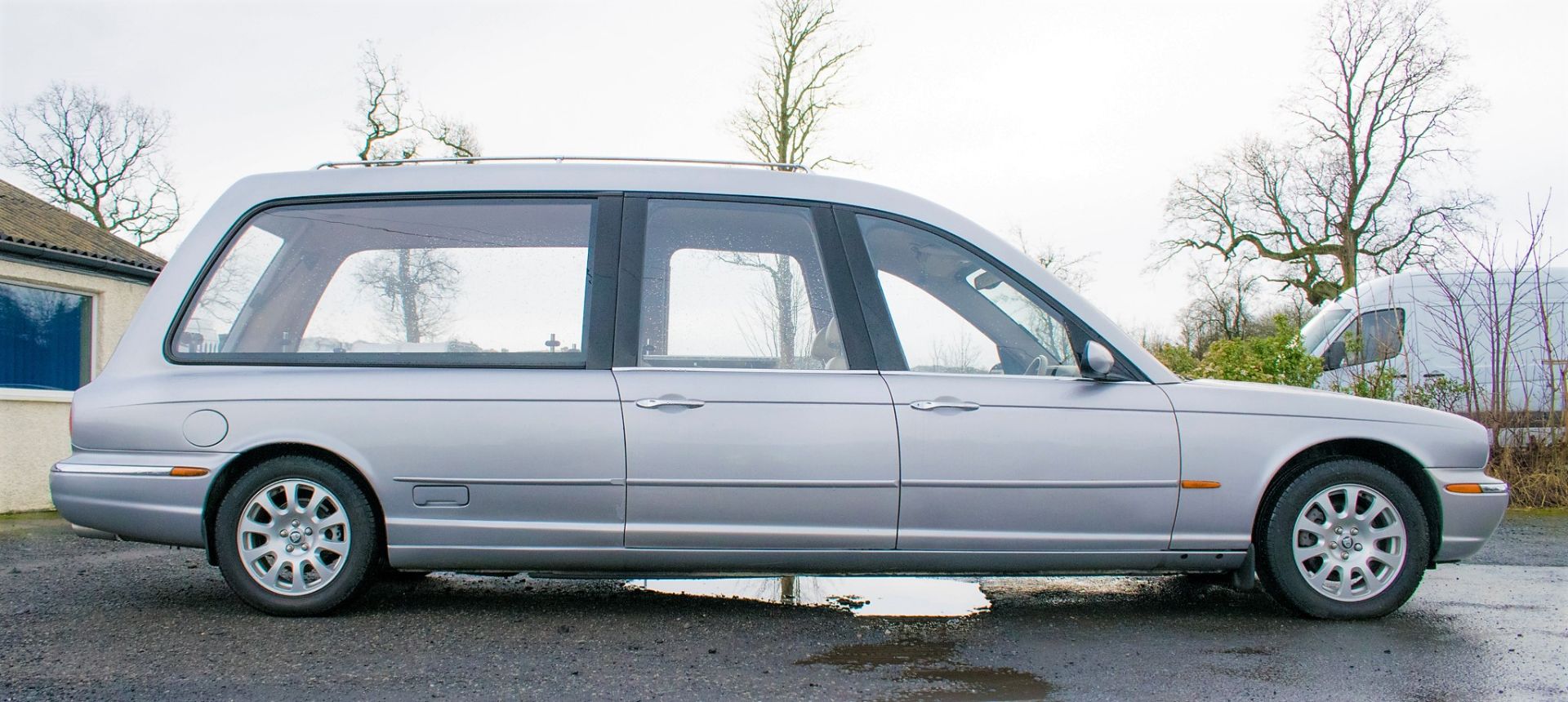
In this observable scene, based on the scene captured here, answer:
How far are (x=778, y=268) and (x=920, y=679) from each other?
176cm

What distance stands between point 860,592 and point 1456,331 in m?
7.65

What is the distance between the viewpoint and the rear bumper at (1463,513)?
4355mm

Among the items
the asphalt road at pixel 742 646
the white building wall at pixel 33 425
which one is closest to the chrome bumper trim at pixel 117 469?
the asphalt road at pixel 742 646

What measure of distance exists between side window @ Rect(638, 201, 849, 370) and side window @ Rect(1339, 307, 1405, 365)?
8.07m

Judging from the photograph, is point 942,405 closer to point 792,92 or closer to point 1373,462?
point 1373,462

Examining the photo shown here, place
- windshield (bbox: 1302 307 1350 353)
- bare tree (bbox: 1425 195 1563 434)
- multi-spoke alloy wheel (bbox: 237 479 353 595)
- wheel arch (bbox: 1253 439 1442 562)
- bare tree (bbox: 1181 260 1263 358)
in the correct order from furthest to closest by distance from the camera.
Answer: bare tree (bbox: 1181 260 1263 358) → windshield (bbox: 1302 307 1350 353) → bare tree (bbox: 1425 195 1563 434) → wheel arch (bbox: 1253 439 1442 562) → multi-spoke alloy wheel (bbox: 237 479 353 595)

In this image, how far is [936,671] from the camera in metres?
3.61

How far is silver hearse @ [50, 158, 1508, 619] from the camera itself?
164 inches

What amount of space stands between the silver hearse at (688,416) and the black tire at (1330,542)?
11 millimetres

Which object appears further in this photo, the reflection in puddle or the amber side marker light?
the reflection in puddle

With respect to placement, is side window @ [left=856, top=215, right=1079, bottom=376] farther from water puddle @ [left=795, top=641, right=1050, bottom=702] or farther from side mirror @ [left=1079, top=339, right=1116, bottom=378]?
water puddle @ [left=795, top=641, right=1050, bottom=702]

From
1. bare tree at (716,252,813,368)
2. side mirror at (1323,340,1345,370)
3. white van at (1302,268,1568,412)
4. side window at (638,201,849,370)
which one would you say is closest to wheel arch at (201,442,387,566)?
side window at (638,201,849,370)

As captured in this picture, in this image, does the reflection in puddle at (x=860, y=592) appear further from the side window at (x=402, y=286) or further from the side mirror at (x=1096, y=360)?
the side window at (x=402, y=286)

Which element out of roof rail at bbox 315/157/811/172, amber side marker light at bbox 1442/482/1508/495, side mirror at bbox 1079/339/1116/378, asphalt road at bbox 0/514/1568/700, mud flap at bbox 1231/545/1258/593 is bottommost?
asphalt road at bbox 0/514/1568/700
